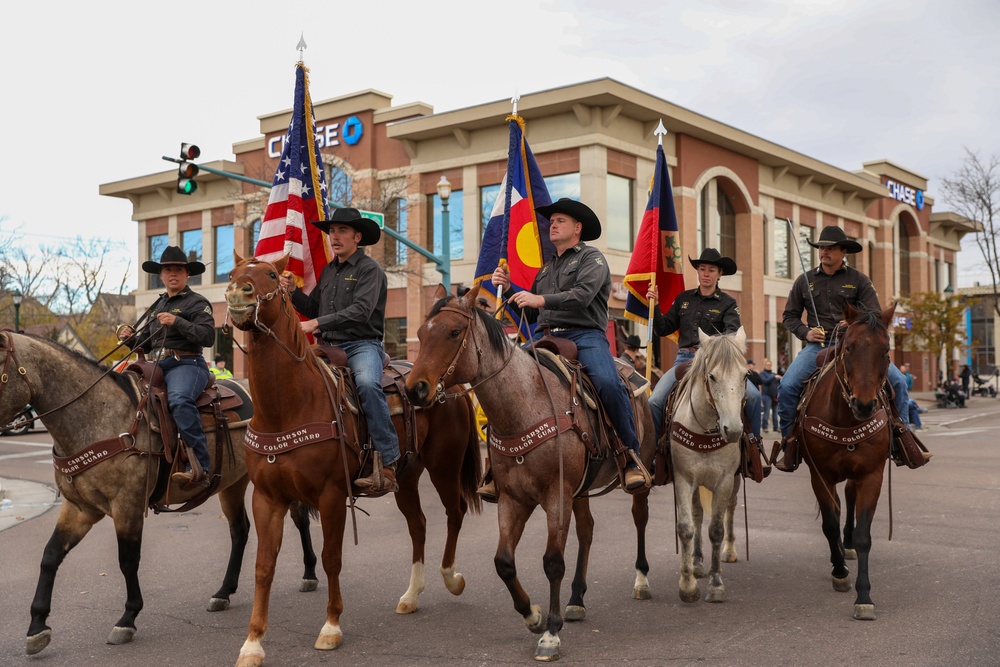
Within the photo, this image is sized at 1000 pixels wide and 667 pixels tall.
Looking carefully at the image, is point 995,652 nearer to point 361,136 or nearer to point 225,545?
point 225,545

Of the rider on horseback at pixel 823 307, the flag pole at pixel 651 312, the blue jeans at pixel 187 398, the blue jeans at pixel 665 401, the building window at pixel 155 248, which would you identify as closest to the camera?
the blue jeans at pixel 187 398

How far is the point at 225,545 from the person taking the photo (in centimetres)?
1023

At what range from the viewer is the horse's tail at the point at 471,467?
7871 millimetres

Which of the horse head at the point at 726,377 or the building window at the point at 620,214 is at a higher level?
the building window at the point at 620,214

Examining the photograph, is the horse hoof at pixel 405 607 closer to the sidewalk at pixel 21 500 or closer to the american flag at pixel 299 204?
the american flag at pixel 299 204

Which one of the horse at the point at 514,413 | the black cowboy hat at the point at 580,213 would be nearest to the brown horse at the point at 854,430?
the black cowboy hat at the point at 580,213

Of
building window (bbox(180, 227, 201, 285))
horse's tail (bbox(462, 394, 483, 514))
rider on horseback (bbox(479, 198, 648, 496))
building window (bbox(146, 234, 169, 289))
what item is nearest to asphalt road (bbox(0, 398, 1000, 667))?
horse's tail (bbox(462, 394, 483, 514))

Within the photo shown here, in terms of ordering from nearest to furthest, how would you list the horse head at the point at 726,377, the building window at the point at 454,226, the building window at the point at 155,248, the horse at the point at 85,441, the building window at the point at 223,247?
the horse at the point at 85,441 → the horse head at the point at 726,377 → the building window at the point at 454,226 → the building window at the point at 223,247 → the building window at the point at 155,248

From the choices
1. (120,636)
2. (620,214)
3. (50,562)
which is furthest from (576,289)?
(620,214)

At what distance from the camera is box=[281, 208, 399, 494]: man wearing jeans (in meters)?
6.69

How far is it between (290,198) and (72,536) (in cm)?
353

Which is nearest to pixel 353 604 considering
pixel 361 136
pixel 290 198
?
pixel 290 198

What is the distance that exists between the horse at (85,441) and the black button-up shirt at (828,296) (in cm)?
575

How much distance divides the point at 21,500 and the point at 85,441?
906cm
